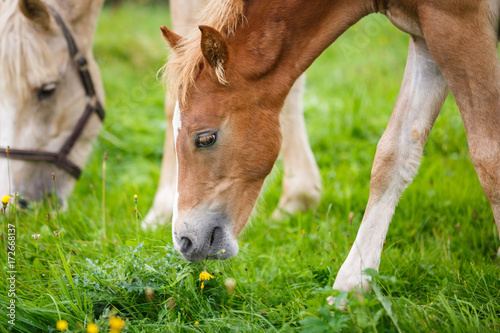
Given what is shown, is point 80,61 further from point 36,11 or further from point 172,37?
point 172,37

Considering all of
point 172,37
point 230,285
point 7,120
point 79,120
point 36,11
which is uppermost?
point 36,11

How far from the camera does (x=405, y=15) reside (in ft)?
7.52

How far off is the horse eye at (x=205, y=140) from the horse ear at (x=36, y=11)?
195 cm

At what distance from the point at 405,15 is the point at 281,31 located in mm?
619

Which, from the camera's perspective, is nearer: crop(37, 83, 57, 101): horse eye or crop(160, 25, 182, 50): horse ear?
crop(160, 25, 182, 50): horse ear

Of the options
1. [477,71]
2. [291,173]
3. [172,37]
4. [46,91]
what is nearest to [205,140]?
[172,37]

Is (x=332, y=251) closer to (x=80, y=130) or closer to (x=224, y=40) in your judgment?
(x=224, y=40)

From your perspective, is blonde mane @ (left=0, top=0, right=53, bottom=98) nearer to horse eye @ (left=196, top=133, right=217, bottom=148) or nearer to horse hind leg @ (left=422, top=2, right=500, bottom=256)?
horse eye @ (left=196, top=133, right=217, bottom=148)

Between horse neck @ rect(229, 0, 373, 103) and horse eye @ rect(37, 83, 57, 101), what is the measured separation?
71.1 inches

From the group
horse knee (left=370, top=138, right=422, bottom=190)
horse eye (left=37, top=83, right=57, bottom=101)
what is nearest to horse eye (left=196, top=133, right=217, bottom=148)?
horse knee (left=370, top=138, right=422, bottom=190)

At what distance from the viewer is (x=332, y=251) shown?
2.88 m

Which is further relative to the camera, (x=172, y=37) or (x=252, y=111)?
(x=172, y=37)

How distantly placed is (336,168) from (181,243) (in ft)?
8.58

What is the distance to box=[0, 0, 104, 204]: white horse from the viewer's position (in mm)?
3340
